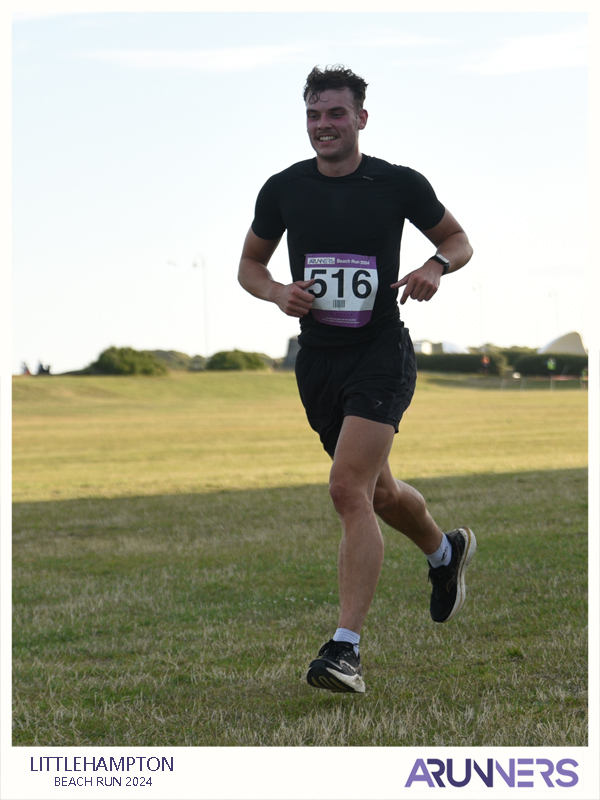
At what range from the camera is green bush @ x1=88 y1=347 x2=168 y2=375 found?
59594 millimetres

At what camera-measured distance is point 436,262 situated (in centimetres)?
453

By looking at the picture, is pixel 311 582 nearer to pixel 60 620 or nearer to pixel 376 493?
pixel 60 620

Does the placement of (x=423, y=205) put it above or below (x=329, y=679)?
above

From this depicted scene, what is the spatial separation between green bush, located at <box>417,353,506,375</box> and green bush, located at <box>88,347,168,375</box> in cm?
2469

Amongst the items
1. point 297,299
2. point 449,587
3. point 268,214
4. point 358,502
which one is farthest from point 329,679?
point 268,214

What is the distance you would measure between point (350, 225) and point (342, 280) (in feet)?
0.85

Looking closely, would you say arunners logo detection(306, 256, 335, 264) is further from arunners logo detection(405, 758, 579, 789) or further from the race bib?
arunners logo detection(405, 758, 579, 789)

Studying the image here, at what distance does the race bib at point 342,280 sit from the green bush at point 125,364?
182 ft

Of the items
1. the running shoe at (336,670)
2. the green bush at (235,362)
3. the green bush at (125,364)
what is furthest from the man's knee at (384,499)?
the green bush at (235,362)

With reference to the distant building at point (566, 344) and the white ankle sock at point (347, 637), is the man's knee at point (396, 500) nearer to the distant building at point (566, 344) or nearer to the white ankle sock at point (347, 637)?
the white ankle sock at point (347, 637)

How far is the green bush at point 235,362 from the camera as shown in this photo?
6781cm

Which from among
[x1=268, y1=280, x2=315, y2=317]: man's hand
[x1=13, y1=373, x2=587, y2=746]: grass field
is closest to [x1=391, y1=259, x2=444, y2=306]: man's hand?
[x1=268, y1=280, x2=315, y2=317]: man's hand

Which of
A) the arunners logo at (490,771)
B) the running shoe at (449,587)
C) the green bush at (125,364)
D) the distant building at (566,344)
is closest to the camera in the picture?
the arunners logo at (490,771)

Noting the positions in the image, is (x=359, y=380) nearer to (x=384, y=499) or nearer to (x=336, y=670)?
(x=384, y=499)
